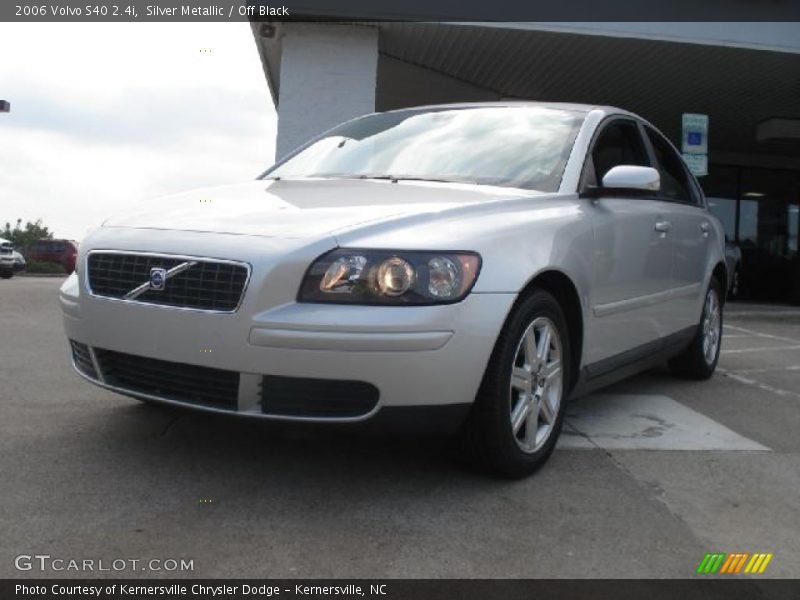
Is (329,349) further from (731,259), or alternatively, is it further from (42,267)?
(42,267)

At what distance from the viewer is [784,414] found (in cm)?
452

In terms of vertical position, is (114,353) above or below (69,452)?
above

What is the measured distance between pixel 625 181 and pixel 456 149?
0.80 metres

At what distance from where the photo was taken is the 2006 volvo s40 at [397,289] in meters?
2.62

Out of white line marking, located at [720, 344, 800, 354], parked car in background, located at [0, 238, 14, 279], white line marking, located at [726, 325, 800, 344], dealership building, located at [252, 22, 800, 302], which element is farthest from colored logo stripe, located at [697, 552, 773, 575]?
parked car in background, located at [0, 238, 14, 279]

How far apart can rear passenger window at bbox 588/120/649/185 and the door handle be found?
1.24 feet

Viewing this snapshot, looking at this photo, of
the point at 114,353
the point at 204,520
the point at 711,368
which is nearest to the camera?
the point at 204,520

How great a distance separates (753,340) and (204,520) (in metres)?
7.21

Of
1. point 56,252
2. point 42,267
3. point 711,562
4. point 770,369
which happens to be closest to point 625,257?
point 711,562

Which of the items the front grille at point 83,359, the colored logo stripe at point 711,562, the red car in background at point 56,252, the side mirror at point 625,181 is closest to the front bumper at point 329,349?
the front grille at point 83,359

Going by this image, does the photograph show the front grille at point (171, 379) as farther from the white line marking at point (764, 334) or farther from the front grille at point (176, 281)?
the white line marking at point (764, 334)

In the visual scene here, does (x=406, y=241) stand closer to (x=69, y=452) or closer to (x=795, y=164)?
(x=69, y=452)

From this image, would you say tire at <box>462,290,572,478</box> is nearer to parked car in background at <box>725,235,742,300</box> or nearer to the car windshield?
the car windshield
